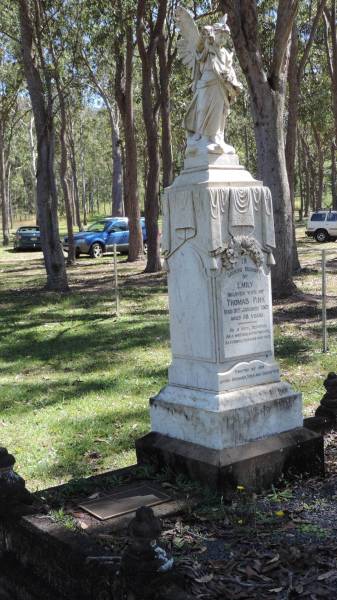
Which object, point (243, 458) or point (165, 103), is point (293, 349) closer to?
point (243, 458)

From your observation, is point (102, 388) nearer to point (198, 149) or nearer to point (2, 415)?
point (2, 415)

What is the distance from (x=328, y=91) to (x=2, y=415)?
3169cm

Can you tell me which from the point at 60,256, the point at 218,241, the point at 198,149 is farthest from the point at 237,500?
the point at 60,256

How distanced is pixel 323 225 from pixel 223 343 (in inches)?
1206

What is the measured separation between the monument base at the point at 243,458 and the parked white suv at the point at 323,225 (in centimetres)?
3019

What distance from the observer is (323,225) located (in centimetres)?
3497

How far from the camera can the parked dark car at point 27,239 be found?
3738 centimetres

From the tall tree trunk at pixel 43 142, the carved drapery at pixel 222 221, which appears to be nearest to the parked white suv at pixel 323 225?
the tall tree trunk at pixel 43 142

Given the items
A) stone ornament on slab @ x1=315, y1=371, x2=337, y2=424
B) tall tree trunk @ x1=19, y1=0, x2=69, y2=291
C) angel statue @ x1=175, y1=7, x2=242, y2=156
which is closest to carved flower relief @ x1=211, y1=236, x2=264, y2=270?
angel statue @ x1=175, y1=7, x2=242, y2=156

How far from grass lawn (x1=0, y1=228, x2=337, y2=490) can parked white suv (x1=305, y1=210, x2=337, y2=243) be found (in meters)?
16.3

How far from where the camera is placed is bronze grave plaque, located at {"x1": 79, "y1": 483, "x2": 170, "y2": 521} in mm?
4973

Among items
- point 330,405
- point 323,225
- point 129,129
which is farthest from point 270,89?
point 323,225

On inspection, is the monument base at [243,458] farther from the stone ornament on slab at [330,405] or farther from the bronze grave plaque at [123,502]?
the stone ornament on slab at [330,405]

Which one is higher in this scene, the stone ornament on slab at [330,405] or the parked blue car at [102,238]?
the parked blue car at [102,238]
